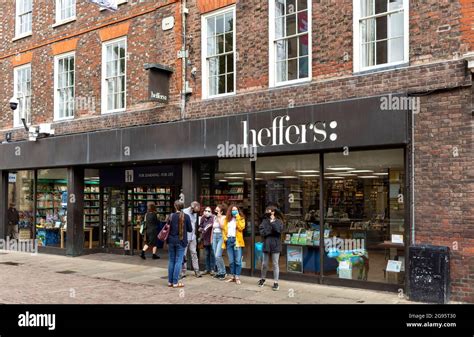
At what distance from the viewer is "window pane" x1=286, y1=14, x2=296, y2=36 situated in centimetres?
1084

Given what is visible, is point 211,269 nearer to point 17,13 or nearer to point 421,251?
point 421,251

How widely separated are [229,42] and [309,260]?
5505mm

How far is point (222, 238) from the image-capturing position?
36.3ft

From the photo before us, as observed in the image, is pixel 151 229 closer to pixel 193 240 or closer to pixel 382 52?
pixel 193 240

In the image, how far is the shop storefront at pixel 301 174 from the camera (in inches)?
370

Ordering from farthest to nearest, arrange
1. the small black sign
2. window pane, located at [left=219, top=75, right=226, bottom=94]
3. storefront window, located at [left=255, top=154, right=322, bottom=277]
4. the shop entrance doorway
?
the shop entrance doorway, the small black sign, window pane, located at [left=219, top=75, right=226, bottom=94], storefront window, located at [left=255, top=154, right=322, bottom=277]

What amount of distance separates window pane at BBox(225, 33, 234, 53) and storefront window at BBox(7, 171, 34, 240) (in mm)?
9159

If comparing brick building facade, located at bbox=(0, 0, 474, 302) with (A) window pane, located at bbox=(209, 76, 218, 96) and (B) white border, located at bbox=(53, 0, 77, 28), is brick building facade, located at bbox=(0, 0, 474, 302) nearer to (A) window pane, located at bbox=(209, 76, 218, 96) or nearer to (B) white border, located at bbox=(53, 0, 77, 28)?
(B) white border, located at bbox=(53, 0, 77, 28)

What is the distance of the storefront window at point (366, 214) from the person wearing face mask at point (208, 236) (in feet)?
8.89

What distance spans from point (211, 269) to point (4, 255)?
818cm

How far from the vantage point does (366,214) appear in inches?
389

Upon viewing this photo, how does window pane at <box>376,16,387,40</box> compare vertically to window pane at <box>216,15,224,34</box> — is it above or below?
below

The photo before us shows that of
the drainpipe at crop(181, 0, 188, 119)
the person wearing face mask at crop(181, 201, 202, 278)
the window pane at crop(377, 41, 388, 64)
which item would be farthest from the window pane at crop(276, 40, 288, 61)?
the person wearing face mask at crop(181, 201, 202, 278)

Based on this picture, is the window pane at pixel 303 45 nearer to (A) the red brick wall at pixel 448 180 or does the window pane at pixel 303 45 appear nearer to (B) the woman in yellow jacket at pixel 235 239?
(A) the red brick wall at pixel 448 180
